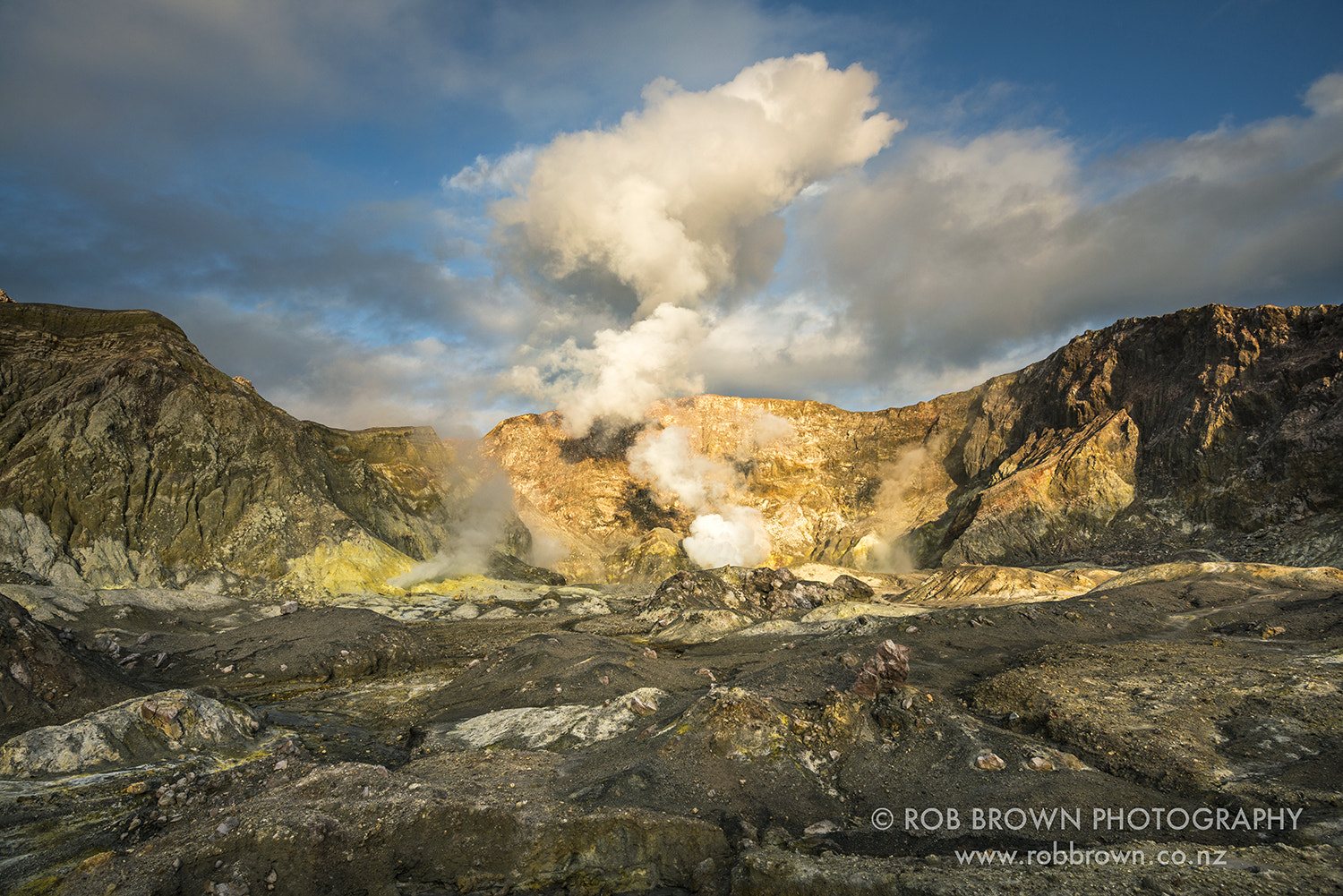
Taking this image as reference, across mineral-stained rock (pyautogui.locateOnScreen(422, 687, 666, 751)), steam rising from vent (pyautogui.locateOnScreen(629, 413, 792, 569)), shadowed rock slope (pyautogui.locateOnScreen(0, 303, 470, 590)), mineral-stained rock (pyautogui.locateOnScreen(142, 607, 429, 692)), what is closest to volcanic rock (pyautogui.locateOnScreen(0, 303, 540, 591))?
shadowed rock slope (pyautogui.locateOnScreen(0, 303, 470, 590))

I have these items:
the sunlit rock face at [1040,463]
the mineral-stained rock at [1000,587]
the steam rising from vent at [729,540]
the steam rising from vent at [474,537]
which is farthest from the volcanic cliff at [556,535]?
the mineral-stained rock at [1000,587]

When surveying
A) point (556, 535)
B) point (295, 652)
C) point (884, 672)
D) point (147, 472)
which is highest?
point (147, 472)

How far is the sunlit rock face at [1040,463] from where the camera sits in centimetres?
5138

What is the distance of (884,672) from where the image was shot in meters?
12.0

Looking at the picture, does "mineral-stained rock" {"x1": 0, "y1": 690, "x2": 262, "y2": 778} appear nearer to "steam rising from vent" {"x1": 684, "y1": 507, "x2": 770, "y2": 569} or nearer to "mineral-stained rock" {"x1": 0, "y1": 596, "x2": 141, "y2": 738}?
"mineral-stained rock" {"x1": 0, "y1": 596, "x2": 141, "y2": 738}

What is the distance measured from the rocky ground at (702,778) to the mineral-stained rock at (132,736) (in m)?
0.05

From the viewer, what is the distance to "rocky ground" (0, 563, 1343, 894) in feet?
23.1

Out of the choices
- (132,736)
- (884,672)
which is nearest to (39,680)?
(132,736)

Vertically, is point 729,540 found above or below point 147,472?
below

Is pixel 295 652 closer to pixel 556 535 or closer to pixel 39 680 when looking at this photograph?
pixel 39 680

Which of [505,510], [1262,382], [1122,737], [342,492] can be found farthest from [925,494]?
[1122,737]

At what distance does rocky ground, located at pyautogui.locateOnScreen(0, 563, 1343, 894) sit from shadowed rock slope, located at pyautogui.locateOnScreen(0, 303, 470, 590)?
113 feet

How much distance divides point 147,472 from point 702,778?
60.5 meters

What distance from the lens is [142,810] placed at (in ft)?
30.1
